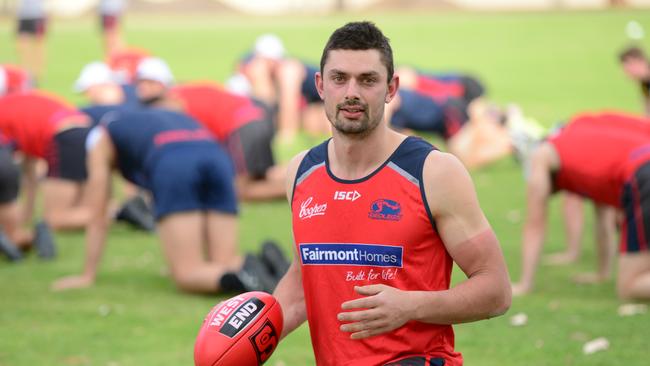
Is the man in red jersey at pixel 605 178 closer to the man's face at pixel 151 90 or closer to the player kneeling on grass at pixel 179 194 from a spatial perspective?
the player kneeling on grass at pixel 179 194

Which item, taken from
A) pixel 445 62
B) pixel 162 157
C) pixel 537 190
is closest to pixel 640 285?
pixel 537 190

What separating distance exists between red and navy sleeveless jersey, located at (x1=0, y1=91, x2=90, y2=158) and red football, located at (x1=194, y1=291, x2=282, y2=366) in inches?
275

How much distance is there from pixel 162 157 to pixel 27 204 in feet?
11.5

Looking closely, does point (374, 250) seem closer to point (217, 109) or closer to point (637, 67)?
point (637, 67)

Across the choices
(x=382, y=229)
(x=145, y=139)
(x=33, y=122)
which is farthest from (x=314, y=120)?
(x=382, y=229)

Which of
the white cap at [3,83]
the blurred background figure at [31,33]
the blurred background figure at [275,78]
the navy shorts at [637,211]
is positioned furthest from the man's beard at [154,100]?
the blurred background figure at [31,33]

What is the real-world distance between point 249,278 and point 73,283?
156cm

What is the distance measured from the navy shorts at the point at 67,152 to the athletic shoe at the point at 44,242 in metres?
1.06

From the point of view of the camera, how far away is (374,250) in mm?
4180

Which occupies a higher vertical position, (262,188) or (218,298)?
(218,298)

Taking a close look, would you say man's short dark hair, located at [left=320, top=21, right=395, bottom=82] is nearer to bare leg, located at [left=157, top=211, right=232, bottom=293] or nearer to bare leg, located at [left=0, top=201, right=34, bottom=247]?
bare leg, located at [left=157, top=211, right=232, bottom=293]

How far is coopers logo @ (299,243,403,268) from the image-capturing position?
13.6ft

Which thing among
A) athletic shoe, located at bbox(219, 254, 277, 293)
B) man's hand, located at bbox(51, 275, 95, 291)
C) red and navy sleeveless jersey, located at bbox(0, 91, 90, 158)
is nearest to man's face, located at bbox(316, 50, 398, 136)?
athletic shoe, located at bbox(219, 254, 277, 293)

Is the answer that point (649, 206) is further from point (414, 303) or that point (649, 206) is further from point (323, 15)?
point (323, 15)
